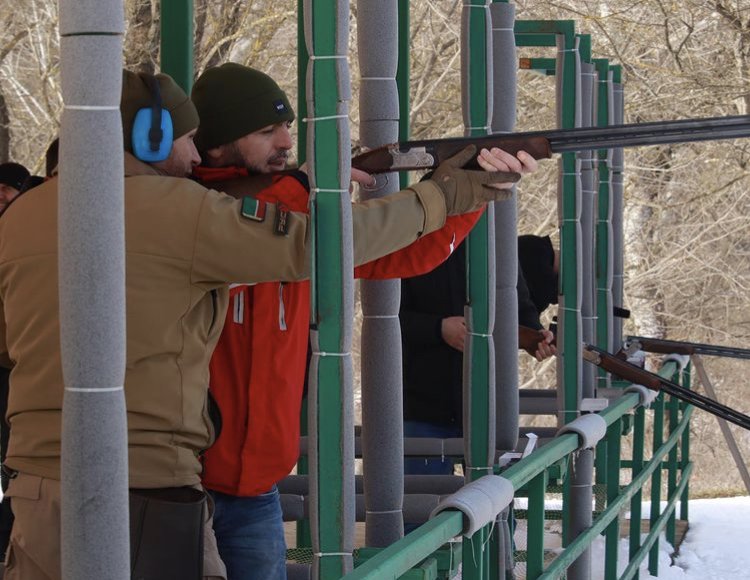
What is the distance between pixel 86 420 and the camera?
192 centimetres

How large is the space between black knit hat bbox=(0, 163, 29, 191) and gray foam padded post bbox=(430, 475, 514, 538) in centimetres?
266

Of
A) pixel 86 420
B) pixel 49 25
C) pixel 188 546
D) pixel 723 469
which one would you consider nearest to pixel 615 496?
pixel 188 546

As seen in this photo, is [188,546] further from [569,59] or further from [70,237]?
[569,59]

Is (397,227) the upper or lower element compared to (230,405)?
upper

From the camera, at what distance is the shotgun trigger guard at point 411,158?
10.6 feet

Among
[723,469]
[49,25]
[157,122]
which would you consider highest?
[49,25]

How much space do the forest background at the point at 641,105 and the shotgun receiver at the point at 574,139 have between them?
8238 mm

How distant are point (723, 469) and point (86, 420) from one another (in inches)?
705

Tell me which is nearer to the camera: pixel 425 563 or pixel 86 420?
pixel 86 420

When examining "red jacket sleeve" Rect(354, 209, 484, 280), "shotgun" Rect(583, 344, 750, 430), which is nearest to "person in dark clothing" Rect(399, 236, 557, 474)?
"shotgun" Rect(583, 344, 750, 430)

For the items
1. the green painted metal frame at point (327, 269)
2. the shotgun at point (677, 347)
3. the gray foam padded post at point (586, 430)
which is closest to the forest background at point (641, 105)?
the shotgun at point (677, 347)

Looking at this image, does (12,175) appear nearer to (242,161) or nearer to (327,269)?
(242,161)

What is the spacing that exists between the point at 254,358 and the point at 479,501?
546mm

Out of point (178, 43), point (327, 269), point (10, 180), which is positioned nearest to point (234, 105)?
point (327, 269)
